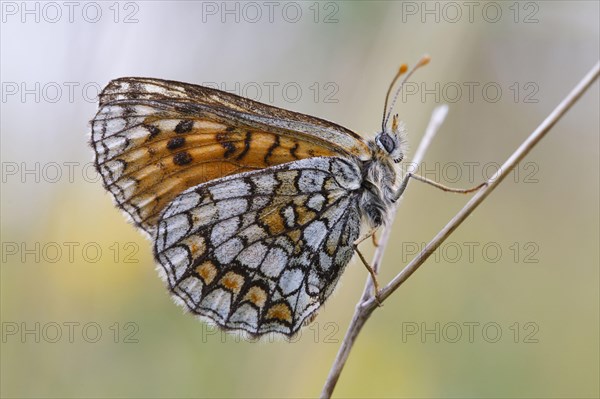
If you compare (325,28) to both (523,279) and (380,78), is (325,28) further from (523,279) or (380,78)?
(523,279)

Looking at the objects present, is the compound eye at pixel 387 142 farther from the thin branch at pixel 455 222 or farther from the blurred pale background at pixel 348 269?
the thin branch at pixel 455 222

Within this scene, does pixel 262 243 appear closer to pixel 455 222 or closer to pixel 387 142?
pixel 387 142

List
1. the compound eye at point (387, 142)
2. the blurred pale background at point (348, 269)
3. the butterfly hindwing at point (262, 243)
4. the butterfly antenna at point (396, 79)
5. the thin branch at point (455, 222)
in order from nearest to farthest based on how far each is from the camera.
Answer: the thin branch at point (455, 222) → the butterfly hindwing at point (262, 243) → the butterfly antenna at point (396, 79) → the compound eye at point (387, 142) → the blurred pale background at point (348, 269)

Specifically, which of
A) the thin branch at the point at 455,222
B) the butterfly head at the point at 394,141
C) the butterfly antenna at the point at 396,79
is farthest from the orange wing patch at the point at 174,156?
the thin branch at the point at 455,222

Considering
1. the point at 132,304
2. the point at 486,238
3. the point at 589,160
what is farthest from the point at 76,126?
the point at 589,160

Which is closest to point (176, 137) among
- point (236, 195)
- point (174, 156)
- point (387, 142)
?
point (174, 156)
